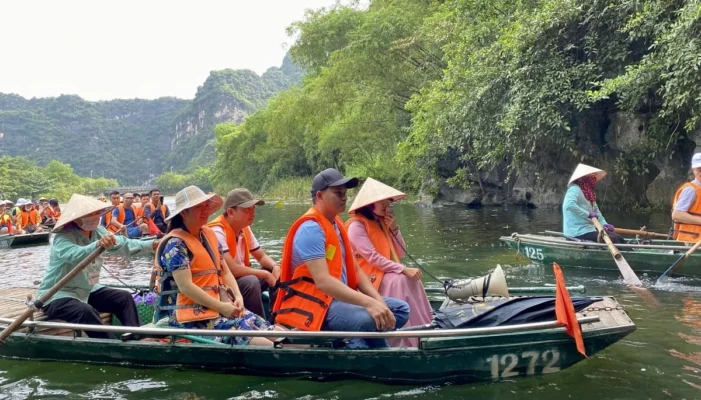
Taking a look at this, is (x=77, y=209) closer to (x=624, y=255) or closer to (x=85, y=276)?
(x=85, y=276)

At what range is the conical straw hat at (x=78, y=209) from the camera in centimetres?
513

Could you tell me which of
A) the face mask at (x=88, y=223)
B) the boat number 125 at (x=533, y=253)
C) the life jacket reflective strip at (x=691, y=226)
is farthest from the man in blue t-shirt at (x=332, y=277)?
the boat number 125 at (x=533, y=253)

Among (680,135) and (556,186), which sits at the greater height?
(680,135)

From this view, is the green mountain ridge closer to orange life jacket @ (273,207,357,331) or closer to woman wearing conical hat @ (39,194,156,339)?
woman wearing conical hat @ (39,194,156,339)

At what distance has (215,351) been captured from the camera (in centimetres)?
493

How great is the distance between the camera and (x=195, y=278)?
4.65 meters

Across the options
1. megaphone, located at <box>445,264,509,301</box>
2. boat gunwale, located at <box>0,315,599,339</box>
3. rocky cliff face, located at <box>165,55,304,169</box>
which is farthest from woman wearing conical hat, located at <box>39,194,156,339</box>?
rocky cliff face, located at <box>165,55,304,169</box>

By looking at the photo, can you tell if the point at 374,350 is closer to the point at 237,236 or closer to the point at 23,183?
the point at 237,236

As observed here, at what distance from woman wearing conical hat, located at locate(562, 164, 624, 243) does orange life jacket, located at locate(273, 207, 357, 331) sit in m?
5.23

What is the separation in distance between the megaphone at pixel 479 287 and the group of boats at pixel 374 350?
41 mm

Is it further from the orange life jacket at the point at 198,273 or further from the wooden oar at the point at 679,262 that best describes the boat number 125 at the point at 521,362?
the wooden oar at the point at 679,262

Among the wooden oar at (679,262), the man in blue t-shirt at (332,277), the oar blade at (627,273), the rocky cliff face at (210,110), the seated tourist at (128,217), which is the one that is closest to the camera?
the man in blue t-shirt at (332,277)

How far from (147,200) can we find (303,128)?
95.8ft

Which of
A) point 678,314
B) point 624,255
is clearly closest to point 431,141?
point 624,255
